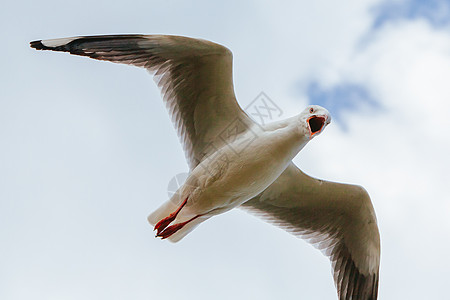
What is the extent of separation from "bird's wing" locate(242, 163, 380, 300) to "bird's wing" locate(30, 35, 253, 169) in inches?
39.2

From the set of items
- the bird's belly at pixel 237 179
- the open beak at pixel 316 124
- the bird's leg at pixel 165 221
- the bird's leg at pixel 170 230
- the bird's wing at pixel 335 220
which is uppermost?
the open beak at pixel 316 124

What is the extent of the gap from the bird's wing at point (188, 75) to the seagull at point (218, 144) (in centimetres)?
1

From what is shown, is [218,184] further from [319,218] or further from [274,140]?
[319,218]

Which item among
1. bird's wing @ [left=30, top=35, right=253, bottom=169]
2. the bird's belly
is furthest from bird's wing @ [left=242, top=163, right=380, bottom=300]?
bird's wing @ [left=30, top=35, right=253, bottom=169]

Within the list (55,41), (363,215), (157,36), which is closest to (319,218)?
(363,215)

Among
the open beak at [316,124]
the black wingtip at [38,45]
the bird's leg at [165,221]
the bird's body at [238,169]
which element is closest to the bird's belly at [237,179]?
the bird's body at [238,169]

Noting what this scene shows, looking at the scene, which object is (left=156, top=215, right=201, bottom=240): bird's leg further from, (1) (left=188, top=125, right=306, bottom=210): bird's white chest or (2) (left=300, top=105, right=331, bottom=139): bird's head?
(2) (left=300, top=105, right=331, bottom=139): bird's head

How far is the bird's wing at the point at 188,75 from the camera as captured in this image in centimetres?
766

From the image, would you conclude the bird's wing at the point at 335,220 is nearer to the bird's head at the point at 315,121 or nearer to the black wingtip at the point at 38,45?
the bird's head at the point at 315,121

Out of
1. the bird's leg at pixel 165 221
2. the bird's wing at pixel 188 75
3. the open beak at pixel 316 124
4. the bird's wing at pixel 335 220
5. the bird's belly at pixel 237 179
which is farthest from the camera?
the bird's wing at pixel 335 220

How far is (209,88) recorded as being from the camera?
7879mm

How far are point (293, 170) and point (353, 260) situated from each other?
157 centimetres

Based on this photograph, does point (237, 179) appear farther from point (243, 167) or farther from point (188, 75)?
Result: point (188, 75)

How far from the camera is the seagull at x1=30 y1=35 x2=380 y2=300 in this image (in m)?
7.55
